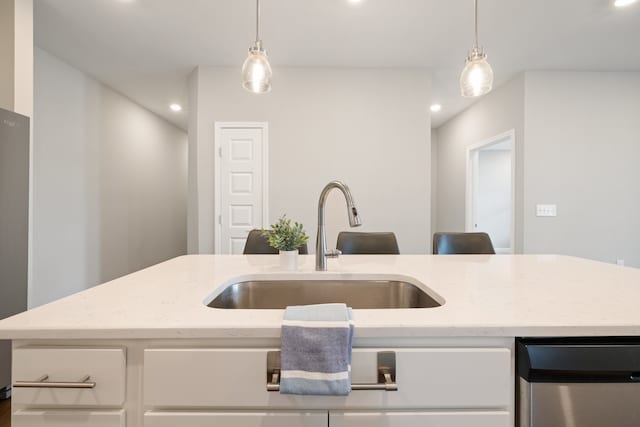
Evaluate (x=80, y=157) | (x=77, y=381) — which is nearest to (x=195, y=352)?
(x=77, y=381)

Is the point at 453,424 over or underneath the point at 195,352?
→ underneath

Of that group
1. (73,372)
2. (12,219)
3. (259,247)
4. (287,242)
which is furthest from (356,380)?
(12,219)

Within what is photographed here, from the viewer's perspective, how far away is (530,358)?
64 cm

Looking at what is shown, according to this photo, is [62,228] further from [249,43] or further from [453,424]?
[453,424]

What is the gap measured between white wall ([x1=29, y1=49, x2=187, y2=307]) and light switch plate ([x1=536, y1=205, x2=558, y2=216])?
5.19m

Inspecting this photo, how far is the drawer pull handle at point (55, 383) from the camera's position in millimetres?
621

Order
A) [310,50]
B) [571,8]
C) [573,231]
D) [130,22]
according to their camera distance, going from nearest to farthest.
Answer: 1. [571,8]
2. [130,22]
3. [310,50]
4. [573,231]

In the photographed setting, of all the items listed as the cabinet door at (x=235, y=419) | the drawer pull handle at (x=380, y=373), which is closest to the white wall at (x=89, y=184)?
the cabinet door at (x=235, y=419)

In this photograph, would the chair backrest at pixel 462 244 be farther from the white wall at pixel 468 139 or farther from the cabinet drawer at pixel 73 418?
the white wall at pixel 468 139

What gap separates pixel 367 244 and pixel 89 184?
3.56m

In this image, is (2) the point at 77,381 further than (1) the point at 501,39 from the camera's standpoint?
No

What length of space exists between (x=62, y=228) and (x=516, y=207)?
5.11 m

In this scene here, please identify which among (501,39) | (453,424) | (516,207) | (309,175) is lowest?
(453,424)

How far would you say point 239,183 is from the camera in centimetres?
353
